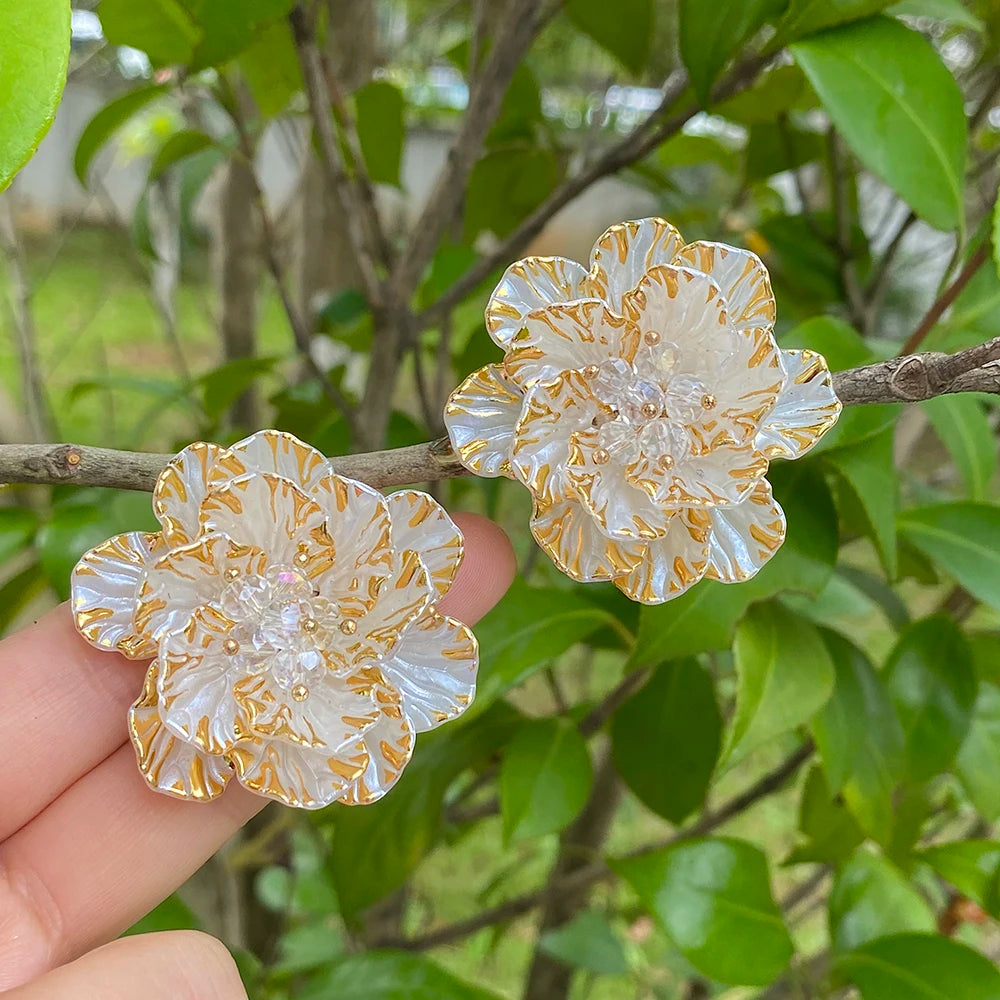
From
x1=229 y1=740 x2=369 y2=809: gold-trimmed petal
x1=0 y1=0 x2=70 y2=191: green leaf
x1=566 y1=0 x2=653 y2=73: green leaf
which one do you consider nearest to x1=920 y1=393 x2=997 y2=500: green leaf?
x1=566 y1=0 x2=653 y2=73: green leaf

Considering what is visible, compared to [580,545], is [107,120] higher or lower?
higher

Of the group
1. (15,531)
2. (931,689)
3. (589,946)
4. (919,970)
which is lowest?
(589,946)

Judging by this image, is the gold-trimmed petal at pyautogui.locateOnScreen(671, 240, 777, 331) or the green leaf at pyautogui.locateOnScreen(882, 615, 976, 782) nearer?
the gold-trimmed petal at pyautogui.locateOnScreen(671, 240, 777, 331)

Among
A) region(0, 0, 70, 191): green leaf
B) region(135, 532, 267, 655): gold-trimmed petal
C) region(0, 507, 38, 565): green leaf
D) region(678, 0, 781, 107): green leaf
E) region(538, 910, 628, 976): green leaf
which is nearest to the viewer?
region(0, 0, 70, 191): green leaf

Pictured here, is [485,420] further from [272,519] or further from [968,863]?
[968,863]

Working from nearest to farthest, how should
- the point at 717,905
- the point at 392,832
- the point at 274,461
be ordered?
the point at 274,461
the point at 717,905
the point at 392,832

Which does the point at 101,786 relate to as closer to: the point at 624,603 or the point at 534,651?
the point at 534,651

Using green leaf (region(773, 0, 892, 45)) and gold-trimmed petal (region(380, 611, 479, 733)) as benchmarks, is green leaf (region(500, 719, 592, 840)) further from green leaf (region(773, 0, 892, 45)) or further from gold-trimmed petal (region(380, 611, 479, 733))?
green leaf (region(773, 0, 892, 45))

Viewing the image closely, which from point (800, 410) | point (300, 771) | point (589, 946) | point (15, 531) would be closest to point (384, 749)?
point (300, 771)

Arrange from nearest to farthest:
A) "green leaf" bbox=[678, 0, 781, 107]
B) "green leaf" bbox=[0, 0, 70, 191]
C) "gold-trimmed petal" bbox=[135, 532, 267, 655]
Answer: "green leaf" bbox=[0, 0, 70, 191] → "gold-trimmed petal" bbox=[135, 532, 267, 655] → "green leaf" bbox=[678, 0, 781, 107]
